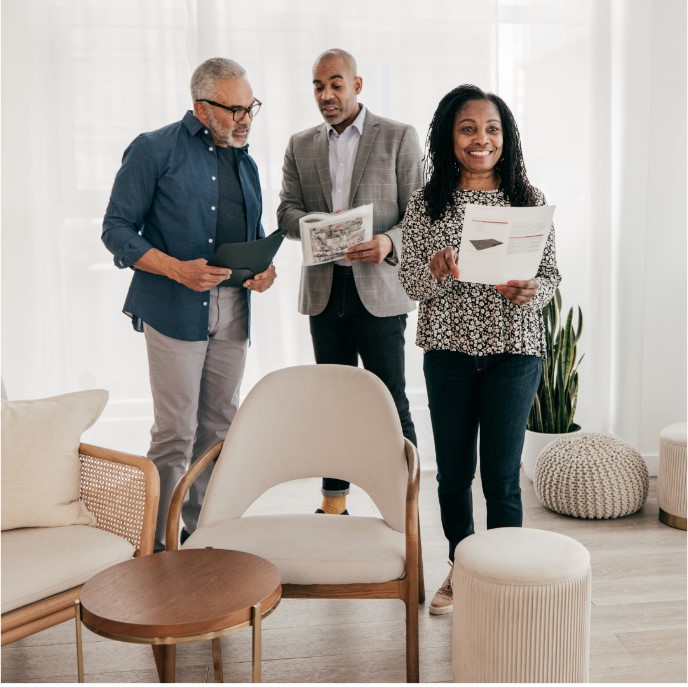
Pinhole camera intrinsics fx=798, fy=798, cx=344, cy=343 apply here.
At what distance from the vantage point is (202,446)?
10.2 feet

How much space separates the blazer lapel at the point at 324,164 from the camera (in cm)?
314

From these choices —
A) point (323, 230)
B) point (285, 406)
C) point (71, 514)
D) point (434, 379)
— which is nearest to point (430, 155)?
point (323, 230)

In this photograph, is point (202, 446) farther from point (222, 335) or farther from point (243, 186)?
point (243, 186)

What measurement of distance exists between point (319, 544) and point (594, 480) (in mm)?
1714

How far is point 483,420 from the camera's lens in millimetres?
2480

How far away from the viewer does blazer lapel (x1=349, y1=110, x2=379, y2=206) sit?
3.08 meters

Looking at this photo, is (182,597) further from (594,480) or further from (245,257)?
(594,480)

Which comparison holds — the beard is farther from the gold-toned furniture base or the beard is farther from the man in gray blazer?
the gold-toned furniture base

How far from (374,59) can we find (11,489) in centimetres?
284

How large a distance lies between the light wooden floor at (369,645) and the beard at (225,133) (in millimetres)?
1621

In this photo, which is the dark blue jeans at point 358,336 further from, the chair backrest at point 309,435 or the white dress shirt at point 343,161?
the chair backrest at point 309,435

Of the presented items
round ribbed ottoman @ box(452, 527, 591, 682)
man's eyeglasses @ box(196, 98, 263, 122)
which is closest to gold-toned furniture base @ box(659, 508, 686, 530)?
round ribbed ottoman @ box(452, 527, 591, 682)

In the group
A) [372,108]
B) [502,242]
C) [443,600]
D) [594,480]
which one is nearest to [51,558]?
[443,600]

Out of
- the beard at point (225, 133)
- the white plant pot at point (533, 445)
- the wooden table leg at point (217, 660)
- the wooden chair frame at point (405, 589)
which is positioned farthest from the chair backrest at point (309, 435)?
the white plant pot at point (533, 445)
